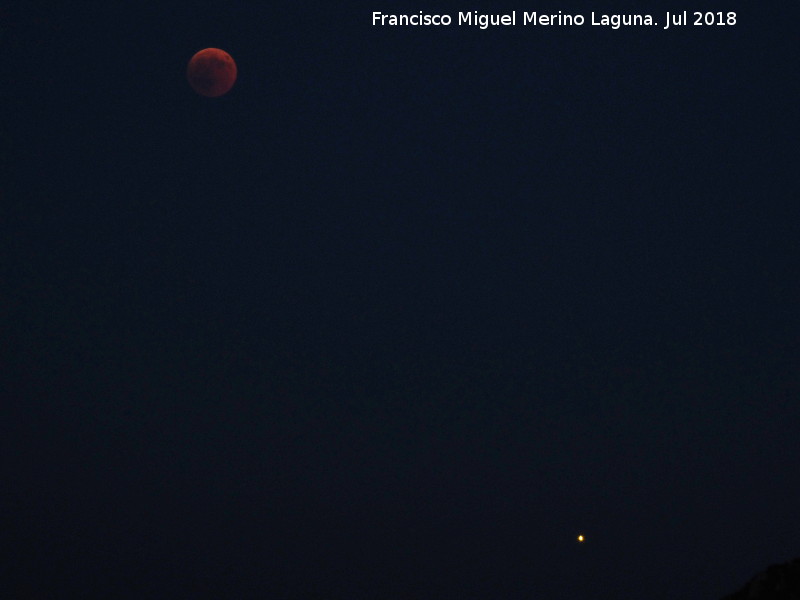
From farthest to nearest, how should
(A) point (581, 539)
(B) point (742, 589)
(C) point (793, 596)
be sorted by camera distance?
(A) point (581, 539), (B) point (742, 589), (C) point (793, 596)

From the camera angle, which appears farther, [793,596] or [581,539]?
[581,539]

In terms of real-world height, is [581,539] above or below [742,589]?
above

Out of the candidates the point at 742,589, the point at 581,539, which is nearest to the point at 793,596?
the point at 742,589

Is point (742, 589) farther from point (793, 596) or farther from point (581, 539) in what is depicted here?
point (581, 539)

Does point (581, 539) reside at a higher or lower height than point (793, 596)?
higher

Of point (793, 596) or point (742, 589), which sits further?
point (742, 589)

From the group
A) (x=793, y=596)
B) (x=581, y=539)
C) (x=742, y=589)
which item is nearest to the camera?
(x=793, y=596)

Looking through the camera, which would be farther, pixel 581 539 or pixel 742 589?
pixel 581 539
